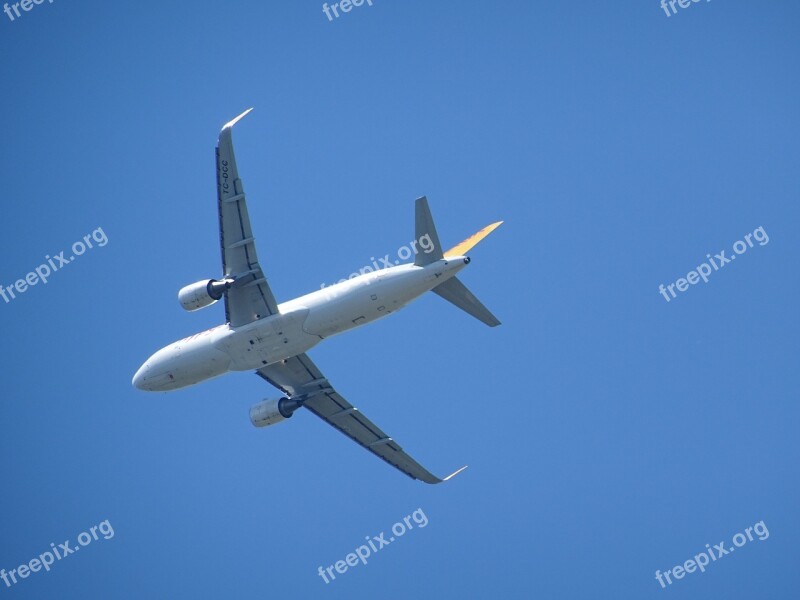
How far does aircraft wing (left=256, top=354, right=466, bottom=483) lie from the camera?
58.8 metres

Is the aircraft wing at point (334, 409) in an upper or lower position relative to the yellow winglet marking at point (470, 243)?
lower

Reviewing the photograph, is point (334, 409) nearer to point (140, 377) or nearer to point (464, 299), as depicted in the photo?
point (140, 377)

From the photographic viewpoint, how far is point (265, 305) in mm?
52344

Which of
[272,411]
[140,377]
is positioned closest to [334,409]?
[272,411]

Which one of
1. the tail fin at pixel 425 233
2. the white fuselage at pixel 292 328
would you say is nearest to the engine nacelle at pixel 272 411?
the white fuselage at pixel 292 328

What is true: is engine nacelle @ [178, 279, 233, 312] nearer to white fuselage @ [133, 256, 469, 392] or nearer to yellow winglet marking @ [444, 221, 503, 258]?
white fuselage @ [133, 256, 469, 392]

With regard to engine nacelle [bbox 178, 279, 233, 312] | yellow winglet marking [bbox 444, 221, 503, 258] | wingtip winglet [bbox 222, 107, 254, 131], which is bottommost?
yellow winglet marking [bbox 444, 221, 503, 258]

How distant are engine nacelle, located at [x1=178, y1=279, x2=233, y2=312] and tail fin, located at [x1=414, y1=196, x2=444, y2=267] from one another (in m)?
8.94

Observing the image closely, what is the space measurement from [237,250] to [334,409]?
13162mm

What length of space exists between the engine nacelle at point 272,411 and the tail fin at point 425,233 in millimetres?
13421

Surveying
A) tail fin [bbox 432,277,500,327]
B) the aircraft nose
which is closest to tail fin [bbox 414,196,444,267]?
tail fin [bbox 432,277,500,327]

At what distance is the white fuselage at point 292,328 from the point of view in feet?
162

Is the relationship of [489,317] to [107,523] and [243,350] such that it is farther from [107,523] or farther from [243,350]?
[107,523]

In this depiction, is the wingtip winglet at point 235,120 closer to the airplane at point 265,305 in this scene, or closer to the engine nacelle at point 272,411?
the airplane at point 265,305
